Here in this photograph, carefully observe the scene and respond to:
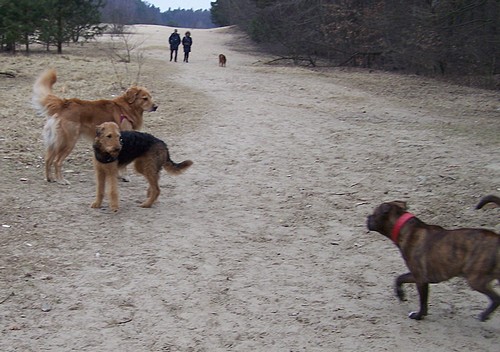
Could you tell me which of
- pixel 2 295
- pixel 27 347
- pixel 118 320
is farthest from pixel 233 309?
pixel 2 295

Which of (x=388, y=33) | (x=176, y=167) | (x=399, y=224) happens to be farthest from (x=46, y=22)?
(x=399, y=224)

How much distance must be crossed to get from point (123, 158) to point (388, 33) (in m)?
23.4

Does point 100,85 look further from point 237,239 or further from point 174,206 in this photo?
point 237,239

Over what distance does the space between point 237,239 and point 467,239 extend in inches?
109

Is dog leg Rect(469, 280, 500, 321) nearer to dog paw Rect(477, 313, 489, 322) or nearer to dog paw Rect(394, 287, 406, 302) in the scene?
dog paw Rect(477, 313, 489, 322)

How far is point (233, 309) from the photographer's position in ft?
15.7

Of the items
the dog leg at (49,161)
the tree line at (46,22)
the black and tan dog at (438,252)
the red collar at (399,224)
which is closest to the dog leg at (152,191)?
the dog leg at (49,161)

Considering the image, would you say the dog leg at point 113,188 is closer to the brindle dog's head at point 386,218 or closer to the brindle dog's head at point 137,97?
the brindle dog's head at point 137,97

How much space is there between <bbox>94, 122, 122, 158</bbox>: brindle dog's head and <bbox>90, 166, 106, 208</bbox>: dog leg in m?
0.32

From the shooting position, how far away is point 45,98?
8328 mm

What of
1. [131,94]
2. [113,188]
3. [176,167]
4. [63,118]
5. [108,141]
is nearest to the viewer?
[108,141]

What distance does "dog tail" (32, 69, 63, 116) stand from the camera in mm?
8266

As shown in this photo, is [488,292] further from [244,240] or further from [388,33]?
[388,33]

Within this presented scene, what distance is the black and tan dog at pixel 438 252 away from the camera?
4.23 m
